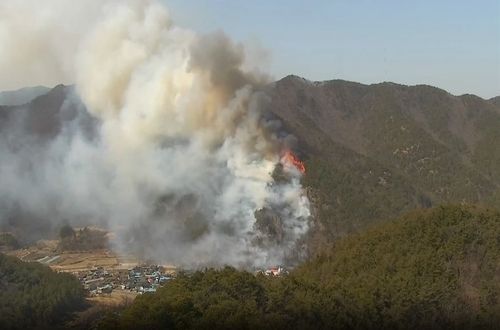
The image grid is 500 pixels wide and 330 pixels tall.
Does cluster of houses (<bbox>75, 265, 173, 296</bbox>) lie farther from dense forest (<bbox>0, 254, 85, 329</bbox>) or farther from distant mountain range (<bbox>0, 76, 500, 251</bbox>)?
distant mountain range (<bbox>0, 76, 500, 251</bbox>)

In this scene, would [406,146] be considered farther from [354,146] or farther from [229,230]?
[229,230]

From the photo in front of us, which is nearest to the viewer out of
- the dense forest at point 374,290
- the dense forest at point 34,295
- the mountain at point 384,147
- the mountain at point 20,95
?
the dense forest at point 374,290

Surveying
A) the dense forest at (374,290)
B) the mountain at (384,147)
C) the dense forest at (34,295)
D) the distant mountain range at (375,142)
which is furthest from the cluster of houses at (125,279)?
the mountain at (384,147)

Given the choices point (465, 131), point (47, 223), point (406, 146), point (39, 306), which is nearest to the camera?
point (39, 306)

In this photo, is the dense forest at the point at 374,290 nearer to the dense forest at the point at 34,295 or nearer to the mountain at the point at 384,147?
the dense forest at the point at 34,295

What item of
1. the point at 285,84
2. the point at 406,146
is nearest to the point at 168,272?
the point at 406,146

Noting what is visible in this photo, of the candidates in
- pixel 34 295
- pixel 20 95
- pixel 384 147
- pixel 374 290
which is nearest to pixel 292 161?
pixel 384 147
